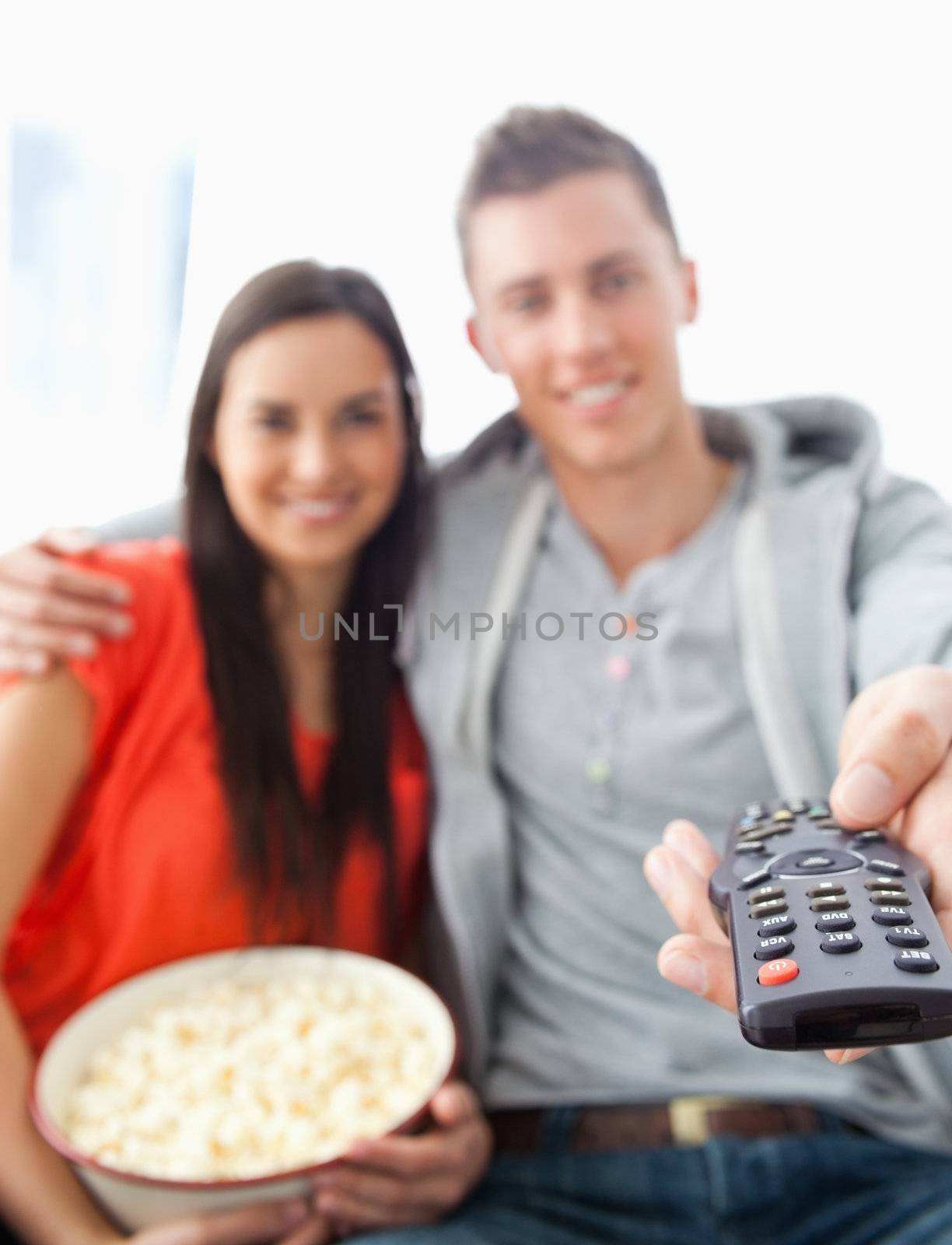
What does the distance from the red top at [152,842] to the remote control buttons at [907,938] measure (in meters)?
0.36

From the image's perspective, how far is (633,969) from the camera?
1.88ft

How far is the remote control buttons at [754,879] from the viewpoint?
35cm

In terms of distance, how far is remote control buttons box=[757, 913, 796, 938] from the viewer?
32cm

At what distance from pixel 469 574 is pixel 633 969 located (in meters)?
0.24

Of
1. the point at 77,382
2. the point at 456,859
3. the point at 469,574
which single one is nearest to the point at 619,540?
the point at 469,574

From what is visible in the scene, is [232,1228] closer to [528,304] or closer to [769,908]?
[769,908]

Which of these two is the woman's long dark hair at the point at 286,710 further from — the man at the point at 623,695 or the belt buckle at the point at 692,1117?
the belt buckle at the point at 692,1117

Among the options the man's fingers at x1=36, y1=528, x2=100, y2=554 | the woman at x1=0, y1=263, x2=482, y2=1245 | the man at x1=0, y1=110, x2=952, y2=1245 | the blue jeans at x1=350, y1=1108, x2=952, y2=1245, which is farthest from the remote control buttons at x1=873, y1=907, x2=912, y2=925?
the man's fingers at x1=36, y1=528, x2=100, y2=554

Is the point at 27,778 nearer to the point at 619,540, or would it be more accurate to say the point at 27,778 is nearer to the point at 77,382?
the point at 77,382

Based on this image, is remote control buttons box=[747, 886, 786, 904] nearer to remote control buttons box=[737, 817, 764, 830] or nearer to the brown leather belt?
remote control buttons box=[737, 817, 764, 830]

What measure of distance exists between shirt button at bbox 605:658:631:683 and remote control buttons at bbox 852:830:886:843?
214 millimetres

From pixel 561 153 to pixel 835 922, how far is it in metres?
0.40

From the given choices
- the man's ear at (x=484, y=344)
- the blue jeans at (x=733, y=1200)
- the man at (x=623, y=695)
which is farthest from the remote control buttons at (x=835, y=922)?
the man's ear at (x=484, y=344)

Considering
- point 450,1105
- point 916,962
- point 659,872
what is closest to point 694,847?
point 659,872
